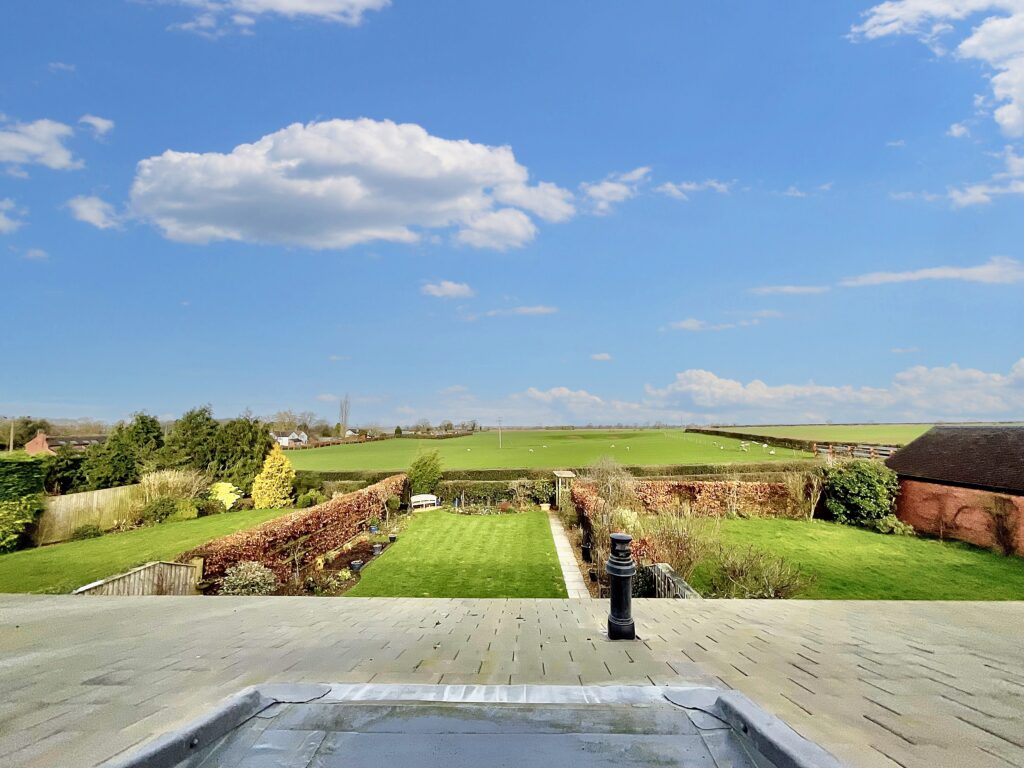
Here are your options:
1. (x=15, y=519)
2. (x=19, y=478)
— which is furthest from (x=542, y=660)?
(x=19, y=478)

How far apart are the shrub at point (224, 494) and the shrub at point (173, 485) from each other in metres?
0.34

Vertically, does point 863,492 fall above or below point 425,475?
above

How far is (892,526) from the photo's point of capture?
18438 millimetres

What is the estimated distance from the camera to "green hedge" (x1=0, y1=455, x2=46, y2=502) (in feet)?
49.1

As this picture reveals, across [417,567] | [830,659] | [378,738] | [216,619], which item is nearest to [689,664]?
[830,659]

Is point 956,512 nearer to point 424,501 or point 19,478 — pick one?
point 424,501

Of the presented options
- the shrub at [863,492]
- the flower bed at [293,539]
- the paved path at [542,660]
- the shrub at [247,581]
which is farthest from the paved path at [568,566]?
the shrub at [863,492]

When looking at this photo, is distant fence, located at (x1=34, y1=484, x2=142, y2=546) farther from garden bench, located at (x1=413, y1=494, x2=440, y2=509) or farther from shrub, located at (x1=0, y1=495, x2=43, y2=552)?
garden bench, located at (x1=413, y1=494, x2=440, y2=509)

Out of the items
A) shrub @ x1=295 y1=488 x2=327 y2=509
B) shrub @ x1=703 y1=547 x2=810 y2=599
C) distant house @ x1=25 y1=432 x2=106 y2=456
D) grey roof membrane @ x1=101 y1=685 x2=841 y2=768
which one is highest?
grey roof membrane @ x1=101 y1=685 x2=841 y2=768

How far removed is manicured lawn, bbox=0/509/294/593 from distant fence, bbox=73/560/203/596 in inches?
57.4

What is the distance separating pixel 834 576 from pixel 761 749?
496 inches

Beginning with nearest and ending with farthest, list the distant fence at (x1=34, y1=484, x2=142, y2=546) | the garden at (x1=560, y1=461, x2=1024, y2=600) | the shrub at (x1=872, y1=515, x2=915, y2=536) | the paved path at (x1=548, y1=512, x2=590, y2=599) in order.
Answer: the garden at (x1=560, y1=461, x2=1024, y2=600), the paved path at (x1=548, y1=512, x2=590, y2=599), the distant fence at (x1=34, y1=484, x2=142, y2=546), the shrub at (x1=872, y1=515, x2=915, y2=536)

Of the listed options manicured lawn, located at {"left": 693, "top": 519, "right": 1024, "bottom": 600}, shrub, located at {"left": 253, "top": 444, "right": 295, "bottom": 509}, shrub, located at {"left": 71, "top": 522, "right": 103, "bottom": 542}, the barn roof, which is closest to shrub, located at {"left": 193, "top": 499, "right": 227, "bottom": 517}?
shrub, located at {"left": 253, "top": 444, "right": 295, "bottom": 509}

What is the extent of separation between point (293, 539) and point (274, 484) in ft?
36.0
